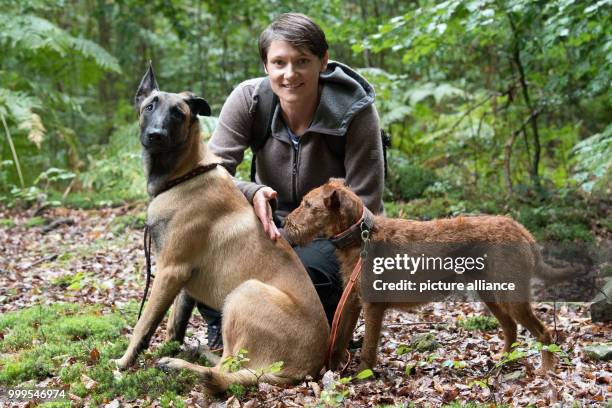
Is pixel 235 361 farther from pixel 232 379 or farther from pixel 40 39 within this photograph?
pixel 40 39

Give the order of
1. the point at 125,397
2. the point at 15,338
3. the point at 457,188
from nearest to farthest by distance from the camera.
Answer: the point at 125,397 → the point at 15,338 → the point at 457,188

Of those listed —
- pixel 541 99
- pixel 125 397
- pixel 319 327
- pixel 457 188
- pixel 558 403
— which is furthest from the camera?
pixel 457 188

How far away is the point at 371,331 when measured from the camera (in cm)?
428

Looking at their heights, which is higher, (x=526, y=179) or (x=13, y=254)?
(x=526, y=179)

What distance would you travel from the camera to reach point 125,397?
3898mm

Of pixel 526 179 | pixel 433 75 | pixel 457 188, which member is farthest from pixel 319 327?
pixel 433 75

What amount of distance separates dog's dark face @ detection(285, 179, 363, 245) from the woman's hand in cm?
17

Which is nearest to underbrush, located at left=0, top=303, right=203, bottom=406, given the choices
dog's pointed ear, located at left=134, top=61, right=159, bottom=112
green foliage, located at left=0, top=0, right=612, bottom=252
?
dog's pointed ear, located at left=134, top=61, right=159, bottom=112

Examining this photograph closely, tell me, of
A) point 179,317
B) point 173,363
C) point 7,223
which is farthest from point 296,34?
point 7,223

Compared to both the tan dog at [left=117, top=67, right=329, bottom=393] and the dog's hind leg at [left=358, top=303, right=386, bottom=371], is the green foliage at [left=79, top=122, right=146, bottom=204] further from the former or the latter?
the dog's hind leg at [left=358, top=303, right=386, bottom=371]

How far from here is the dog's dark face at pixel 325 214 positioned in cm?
432

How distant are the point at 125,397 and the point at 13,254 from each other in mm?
5412

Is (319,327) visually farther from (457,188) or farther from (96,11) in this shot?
(96,11)

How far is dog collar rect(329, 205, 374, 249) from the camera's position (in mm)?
4336
